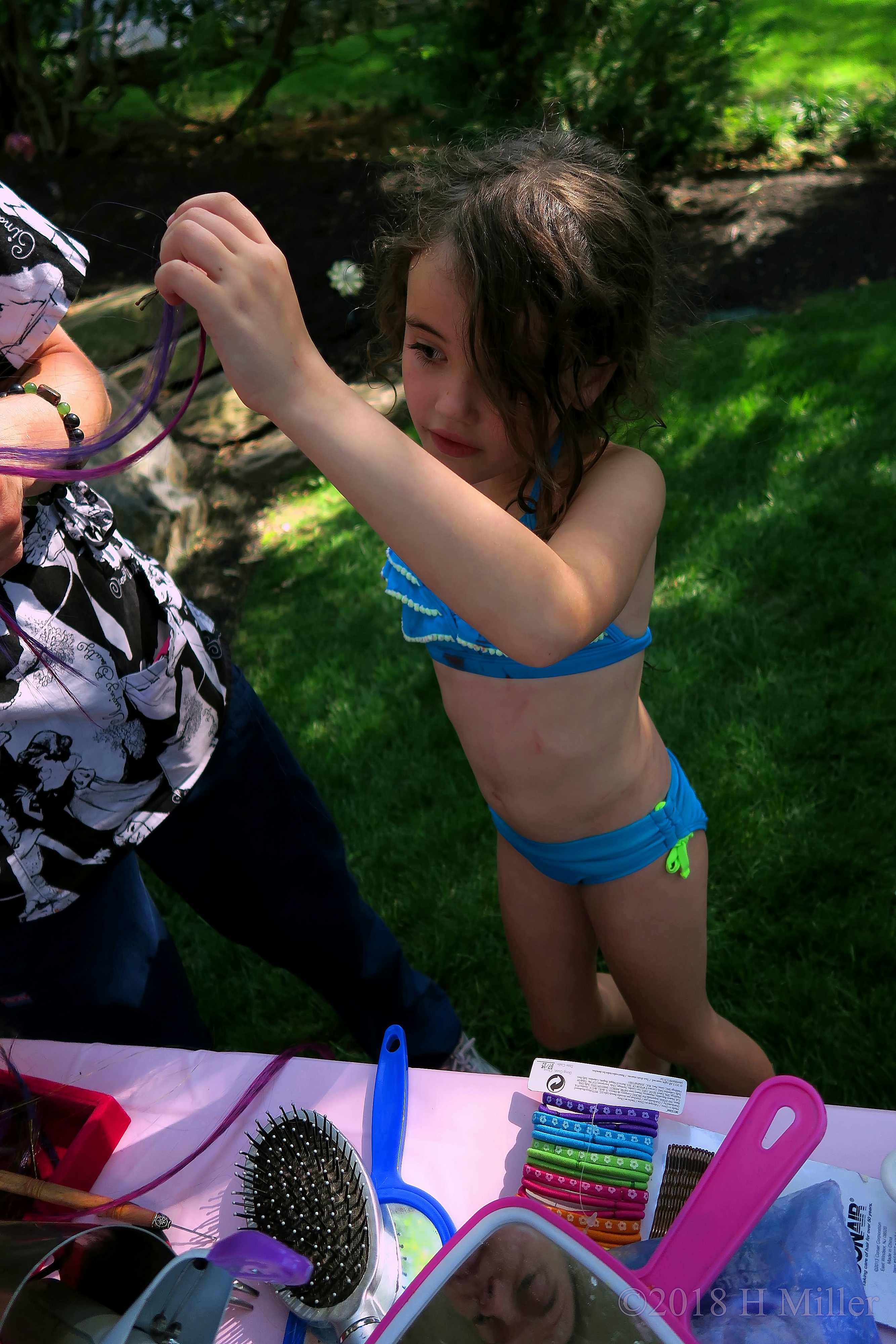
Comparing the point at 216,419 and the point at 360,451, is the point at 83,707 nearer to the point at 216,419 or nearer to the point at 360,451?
the point at 360,451

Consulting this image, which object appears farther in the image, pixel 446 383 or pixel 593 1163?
pixel 446 383

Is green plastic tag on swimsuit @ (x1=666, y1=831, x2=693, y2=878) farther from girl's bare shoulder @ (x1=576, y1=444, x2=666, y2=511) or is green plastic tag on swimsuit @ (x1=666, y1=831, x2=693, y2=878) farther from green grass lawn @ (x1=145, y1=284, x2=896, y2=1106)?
green grass lawn @ (x1=145, y1=284, x2=896, y2=1106)

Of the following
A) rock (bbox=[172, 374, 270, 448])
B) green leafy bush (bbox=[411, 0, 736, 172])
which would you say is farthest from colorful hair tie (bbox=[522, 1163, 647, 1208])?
green leafy bush (bbox=[411, 0, 736, 172])

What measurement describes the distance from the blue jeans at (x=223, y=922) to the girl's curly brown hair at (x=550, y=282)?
63 cm

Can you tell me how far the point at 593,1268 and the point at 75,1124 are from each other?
0.65 metres

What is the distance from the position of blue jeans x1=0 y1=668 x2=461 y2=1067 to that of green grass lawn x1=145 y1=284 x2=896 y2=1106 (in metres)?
0.52

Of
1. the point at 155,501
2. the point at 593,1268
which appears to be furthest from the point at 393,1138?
the point at 155,501

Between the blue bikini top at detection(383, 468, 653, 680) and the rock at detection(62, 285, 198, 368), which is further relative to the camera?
the rock at detection(62, 285, 198, 368)

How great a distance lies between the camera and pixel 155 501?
3.65 meters

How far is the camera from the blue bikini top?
3.92ft

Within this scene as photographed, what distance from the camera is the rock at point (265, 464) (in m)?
4.32

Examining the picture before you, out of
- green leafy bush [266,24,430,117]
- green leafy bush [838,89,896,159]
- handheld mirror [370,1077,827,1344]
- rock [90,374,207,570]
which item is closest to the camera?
handheld mirror [370,1077,827,1344]

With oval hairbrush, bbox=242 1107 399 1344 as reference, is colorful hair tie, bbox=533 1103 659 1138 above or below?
below

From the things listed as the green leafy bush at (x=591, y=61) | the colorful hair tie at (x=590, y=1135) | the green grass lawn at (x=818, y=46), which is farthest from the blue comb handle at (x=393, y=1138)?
the green grass lawn at (x=818, y=46)
